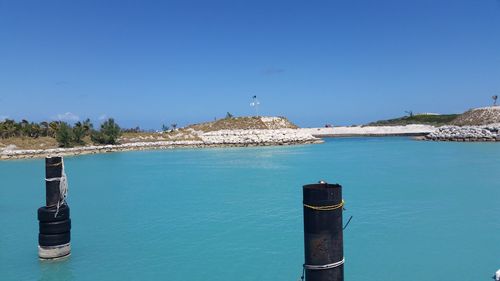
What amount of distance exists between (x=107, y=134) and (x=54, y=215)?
5286cm

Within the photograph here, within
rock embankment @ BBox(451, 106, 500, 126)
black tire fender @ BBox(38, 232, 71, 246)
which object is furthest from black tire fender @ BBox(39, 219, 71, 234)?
rock embankment @ BBox(451, 106, 500, 126)

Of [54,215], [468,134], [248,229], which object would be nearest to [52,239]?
[54,215]

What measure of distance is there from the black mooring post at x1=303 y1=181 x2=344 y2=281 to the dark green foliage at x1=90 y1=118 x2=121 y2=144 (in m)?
59.0

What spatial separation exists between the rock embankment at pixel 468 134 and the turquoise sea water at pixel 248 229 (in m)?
41.8

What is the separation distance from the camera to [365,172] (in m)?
27.9

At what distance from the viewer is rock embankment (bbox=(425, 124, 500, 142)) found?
61.6m

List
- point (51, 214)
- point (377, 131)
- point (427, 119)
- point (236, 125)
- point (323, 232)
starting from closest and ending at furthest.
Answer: point (323, 232), point (51, 214), point (236, 125), point (377, 131), point (427, 119)

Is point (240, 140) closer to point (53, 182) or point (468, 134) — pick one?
point (468, 134)

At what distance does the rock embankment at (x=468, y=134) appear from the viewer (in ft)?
202

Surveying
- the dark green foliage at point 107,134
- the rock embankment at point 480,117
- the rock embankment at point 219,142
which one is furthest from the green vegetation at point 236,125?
the rock embankment at point 480,117

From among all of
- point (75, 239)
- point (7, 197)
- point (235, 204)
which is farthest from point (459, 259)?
point (7, 197)

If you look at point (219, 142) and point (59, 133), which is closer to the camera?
point (59, 133)

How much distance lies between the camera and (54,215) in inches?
387

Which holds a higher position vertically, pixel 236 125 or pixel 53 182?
pixel 236 125
